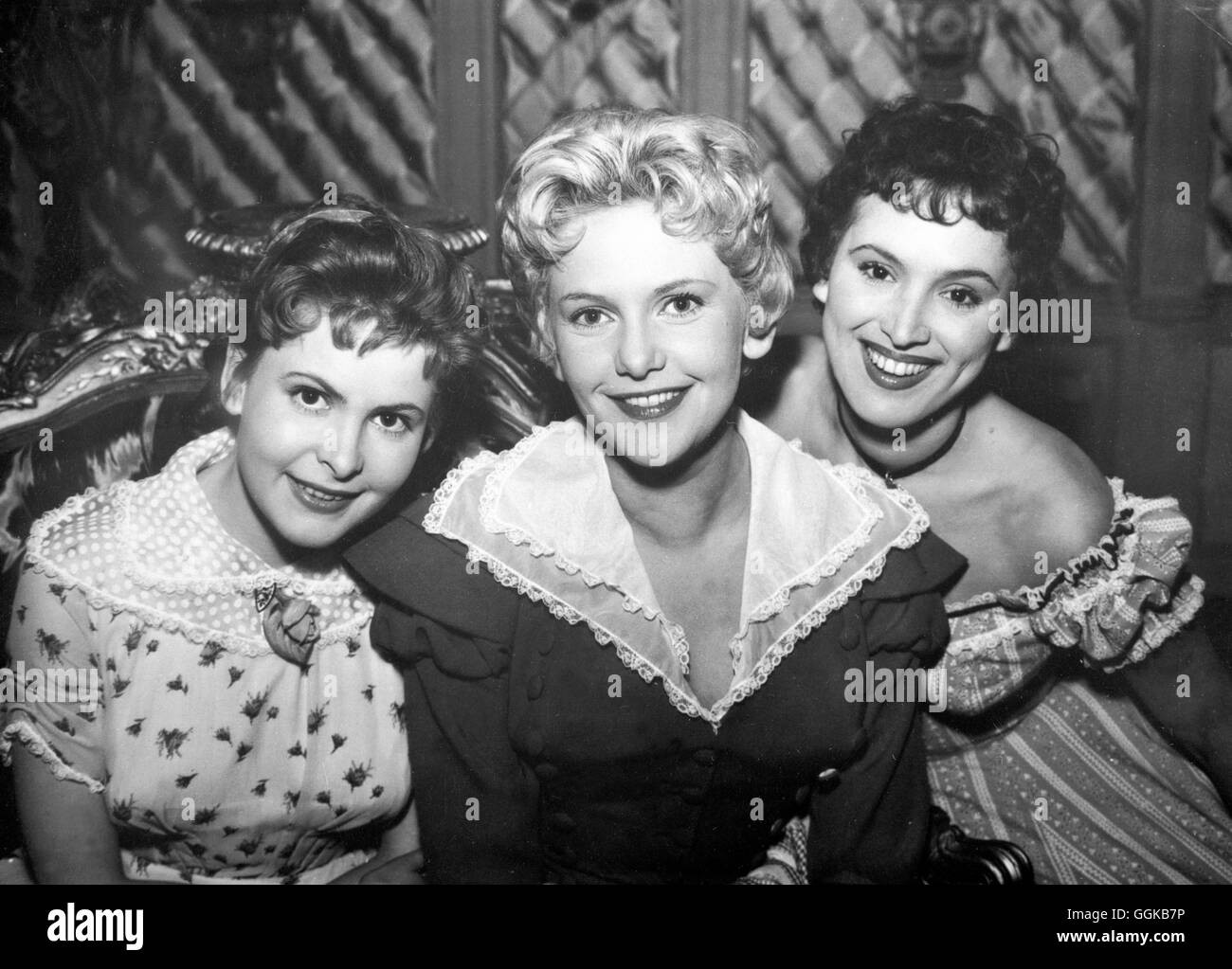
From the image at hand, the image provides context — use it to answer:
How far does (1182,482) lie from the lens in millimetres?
1622

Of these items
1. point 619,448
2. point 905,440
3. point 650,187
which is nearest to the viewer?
point 650,187

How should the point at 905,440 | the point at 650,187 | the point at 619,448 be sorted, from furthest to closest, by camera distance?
1. the point at 905,440
2. the point at 619,448
3. the point at 650,187

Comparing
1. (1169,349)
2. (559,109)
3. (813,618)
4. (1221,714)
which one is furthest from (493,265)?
(1221,714)

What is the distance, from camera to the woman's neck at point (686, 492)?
58.5 inches

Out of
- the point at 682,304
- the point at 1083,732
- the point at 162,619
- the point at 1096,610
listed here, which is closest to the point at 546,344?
the point at 682,304

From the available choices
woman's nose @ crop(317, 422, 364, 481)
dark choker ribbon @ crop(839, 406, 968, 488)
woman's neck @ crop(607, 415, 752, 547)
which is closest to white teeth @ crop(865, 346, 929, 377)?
dark choker ribbon @ crop(839, 406, 968, 488)

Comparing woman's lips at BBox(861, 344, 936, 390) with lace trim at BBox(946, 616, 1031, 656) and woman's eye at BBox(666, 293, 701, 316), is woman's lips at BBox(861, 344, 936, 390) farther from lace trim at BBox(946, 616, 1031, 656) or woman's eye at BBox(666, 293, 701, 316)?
lace trim at BBox(946, 616, 1031, 656)

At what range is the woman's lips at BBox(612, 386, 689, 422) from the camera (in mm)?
1389

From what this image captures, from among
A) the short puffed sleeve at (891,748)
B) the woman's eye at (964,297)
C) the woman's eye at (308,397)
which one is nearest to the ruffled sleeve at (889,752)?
the short puffed sleeve at (891,748)

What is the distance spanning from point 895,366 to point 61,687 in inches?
48.4

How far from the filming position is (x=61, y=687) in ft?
4.76

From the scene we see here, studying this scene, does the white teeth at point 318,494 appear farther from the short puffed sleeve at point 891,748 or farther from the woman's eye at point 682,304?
the short puffed sleeve at point 891,748

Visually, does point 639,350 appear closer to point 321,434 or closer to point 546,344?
point 546,344
